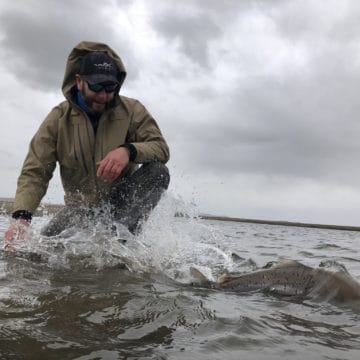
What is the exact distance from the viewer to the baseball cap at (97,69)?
173 inches

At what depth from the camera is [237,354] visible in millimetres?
1745

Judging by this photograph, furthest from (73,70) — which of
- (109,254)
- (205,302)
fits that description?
(205,302)

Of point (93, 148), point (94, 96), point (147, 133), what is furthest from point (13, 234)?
point (147, 133)

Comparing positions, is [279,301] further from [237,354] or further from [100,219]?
[100,219]

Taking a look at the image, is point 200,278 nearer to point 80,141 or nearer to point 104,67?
point 80,141

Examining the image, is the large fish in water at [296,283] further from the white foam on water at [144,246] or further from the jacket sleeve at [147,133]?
the jacket sleeve at [147,133]

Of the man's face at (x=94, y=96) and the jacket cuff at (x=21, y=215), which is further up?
the man's face at (x=94, y=96)

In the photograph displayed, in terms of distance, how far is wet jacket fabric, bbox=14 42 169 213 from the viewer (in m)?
4.69

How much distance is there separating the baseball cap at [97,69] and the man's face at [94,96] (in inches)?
3.9

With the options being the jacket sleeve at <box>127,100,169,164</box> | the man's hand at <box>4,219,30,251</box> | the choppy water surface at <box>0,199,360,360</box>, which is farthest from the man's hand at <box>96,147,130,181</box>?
the man's hand at <box>4,219,30,251</box>

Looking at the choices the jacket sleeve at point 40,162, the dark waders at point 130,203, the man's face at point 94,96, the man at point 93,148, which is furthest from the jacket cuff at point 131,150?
the jacket sleeve at point 40,162

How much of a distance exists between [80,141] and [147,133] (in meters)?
0.77

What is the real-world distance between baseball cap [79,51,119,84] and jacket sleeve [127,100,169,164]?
1.91ft

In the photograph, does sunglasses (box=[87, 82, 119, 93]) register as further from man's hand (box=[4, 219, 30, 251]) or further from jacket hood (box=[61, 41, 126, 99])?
man's hand (box=[4, 219, 30, 251])
